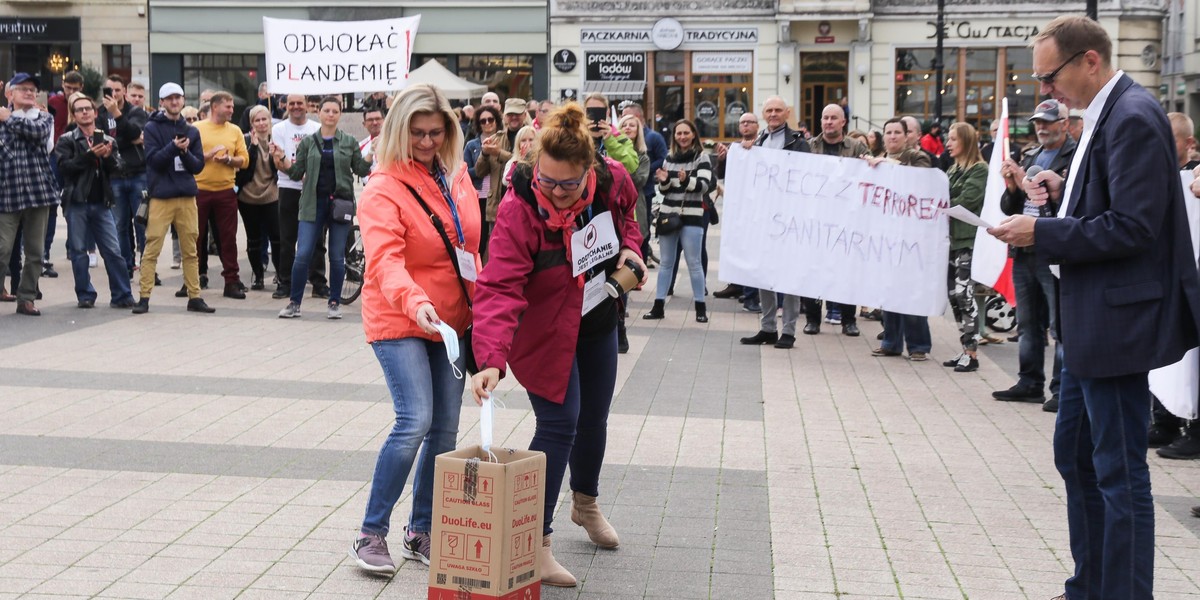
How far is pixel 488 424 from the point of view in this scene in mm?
4402

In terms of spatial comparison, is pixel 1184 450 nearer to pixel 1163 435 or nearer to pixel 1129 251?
pixel 1163 435

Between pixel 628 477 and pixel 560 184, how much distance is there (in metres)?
2.34

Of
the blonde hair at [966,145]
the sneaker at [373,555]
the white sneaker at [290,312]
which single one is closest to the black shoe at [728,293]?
the blonde hair at [966,145]

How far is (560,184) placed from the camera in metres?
4.72

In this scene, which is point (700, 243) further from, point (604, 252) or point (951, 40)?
point (951, 40)

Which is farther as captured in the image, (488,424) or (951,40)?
(951,40)

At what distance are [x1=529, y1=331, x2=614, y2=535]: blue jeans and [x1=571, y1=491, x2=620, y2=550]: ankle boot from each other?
0.13 feet

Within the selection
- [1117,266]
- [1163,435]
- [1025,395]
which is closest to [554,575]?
[1117,266]

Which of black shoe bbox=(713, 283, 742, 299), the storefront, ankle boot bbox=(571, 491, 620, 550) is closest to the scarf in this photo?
ankle boot bbox=(571, 491, 620, 550)

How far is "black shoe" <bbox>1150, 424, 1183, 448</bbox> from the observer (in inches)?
306

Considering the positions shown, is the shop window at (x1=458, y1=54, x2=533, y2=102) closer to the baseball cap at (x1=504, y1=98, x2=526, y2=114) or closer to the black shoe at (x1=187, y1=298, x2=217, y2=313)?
the black shoe at (x1=187, y1=298, x2=217, y2=313)

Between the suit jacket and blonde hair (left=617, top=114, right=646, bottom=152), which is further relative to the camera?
blonde hair (left=617, top=114, right=646, bottom=152)

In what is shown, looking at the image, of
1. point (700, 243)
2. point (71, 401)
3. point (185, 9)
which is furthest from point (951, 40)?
point (71, 401)

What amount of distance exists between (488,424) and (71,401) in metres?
4.77
